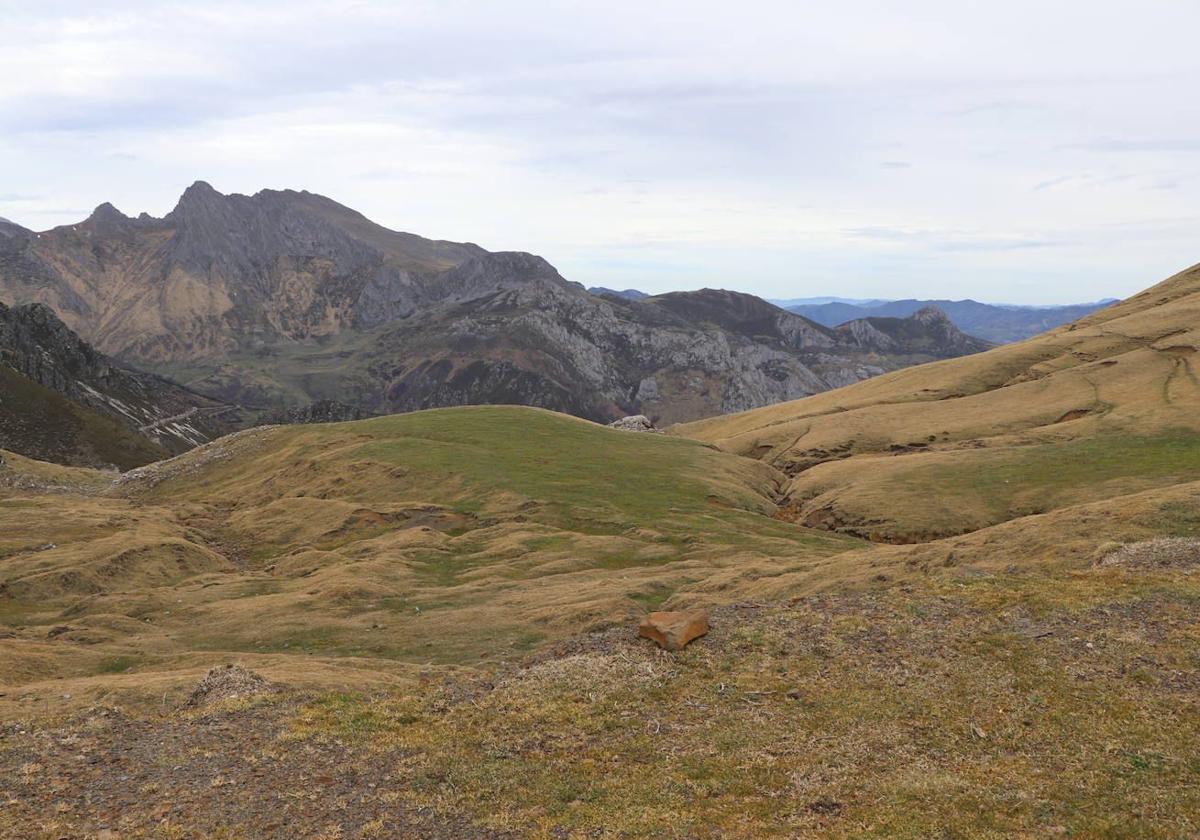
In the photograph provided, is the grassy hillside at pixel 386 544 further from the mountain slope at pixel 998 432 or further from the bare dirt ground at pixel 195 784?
the bare dirt ground at pixel 195 784

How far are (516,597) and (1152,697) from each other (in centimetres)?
3416

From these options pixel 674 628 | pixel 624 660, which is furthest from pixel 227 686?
pixel 674 628

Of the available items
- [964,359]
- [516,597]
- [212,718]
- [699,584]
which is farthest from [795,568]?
[964,359]

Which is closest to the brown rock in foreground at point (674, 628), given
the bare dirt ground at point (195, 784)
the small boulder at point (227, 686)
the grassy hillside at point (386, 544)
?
the grassy hillside at point (386, 544)

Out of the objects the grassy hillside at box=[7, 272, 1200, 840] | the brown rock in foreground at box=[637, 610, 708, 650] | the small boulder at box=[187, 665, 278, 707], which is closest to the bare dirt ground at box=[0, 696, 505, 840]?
the grassy hillside at box=[7, 272, 1200, 840]

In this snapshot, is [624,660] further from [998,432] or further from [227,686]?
[998,432]

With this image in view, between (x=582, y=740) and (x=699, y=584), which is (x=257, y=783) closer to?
(x=582, y=740)

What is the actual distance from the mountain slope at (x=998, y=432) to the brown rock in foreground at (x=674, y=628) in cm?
4561

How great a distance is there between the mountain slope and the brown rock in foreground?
4561 cm

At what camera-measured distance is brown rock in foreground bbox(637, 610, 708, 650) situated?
33.1 metres

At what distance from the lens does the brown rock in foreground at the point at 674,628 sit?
33094 mm

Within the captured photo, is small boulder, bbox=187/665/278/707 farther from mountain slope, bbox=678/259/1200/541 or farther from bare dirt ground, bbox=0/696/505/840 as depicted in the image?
mountain slope, bbox=678/259/1200/541

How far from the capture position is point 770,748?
24969mm

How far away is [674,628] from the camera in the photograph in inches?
1320
